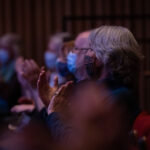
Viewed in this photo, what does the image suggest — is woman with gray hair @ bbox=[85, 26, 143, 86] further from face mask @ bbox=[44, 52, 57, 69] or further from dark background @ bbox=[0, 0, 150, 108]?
dark background @ bbox=[0, 0, 150, 108]

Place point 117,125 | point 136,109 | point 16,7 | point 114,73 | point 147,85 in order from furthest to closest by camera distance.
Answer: point 16,7 < point 147,85 < point 114,73 < point 136,109 < point 117,125

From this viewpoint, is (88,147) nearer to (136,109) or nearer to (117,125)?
(117,125)

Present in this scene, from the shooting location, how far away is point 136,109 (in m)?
1.67

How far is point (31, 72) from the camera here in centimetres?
209

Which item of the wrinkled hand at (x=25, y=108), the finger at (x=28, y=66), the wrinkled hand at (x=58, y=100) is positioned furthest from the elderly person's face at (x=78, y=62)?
the wrinkled hand at (x=25, y=108)

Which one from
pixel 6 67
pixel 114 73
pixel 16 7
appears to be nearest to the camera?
pixel 114 73

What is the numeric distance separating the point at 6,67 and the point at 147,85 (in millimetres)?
1763

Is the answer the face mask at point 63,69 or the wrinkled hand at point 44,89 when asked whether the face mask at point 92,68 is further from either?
the face mask at point 63,69

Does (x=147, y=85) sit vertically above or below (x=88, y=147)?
below

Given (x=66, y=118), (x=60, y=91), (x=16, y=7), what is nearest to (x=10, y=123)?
(x=60, y=91)

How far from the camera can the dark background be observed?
4.84m

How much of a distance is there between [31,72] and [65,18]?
9.48ft

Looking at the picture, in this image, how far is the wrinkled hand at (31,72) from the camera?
2021mm

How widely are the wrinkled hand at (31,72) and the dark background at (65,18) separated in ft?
8.94
